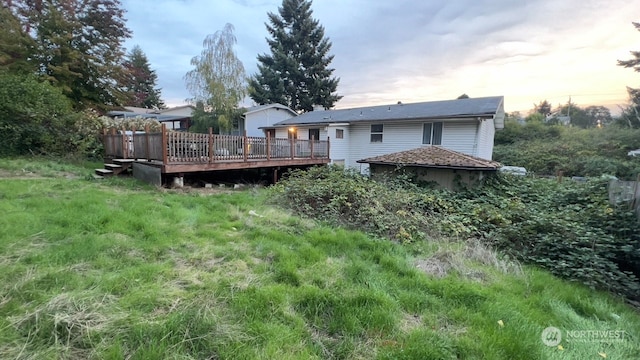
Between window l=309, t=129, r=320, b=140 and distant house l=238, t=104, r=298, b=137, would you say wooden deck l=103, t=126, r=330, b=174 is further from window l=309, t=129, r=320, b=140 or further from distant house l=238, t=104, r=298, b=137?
distant house l=238, t=104, r=298, b=137

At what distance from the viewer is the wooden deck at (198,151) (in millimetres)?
7691

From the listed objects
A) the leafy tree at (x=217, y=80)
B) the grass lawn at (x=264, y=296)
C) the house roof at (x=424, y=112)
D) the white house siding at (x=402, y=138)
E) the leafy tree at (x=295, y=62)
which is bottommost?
the grass lawn at (x=264, y=296)

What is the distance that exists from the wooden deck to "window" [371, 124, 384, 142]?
499 centimetres

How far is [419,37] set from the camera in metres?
13.2

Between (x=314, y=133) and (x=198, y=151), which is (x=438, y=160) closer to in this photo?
(x=198, y=151)

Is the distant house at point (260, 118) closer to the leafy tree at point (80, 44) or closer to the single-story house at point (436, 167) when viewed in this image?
the leafy tree at point (80, 44)

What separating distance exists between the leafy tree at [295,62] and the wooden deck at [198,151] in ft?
60.9

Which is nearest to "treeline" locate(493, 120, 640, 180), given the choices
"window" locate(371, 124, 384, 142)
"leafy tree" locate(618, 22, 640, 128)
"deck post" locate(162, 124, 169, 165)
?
"leafy tree" locate(618, 22, 640, 128)

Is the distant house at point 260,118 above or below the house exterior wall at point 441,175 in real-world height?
above

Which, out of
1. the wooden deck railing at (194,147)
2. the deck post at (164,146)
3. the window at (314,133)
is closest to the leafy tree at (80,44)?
the wooden deck railing at (194,147)

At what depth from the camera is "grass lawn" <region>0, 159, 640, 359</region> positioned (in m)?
2.11

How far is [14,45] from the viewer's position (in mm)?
12516

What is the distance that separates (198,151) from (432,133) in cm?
1005

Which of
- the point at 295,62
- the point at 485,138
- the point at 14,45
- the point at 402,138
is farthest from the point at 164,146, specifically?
the point at 295,62
